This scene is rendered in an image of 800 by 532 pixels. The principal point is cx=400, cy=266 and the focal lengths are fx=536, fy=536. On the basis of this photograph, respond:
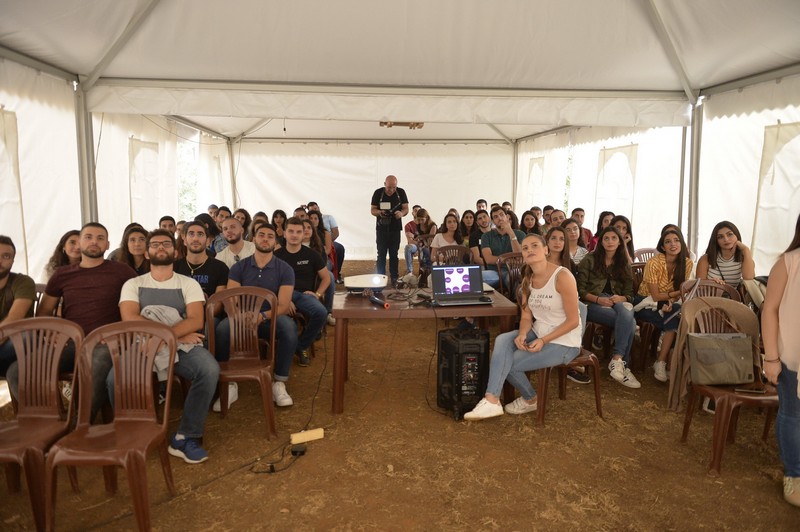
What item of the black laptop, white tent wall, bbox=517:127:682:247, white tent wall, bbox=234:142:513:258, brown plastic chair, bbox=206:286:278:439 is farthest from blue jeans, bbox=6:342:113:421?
white tent wall, bbox=234:142:513:258

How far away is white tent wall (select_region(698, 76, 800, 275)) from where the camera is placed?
5238 mm

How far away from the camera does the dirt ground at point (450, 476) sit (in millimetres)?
2580

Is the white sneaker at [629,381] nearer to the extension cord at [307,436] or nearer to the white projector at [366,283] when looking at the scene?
the white projector at [366,283]

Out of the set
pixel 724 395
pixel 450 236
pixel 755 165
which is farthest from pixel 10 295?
pixel 755 165

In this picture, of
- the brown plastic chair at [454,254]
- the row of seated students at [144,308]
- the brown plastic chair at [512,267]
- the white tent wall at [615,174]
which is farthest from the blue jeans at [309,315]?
the white tent wall at [615,174]

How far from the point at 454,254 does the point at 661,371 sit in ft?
9.43

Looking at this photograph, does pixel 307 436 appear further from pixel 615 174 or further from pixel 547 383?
pixel 615 174

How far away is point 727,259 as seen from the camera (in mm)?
4559

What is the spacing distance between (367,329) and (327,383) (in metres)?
1.79

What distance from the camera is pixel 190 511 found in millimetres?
2635

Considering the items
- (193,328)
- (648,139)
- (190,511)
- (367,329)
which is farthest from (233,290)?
(648,139)

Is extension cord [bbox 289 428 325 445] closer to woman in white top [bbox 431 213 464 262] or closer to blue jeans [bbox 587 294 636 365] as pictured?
blue jeans [bbox 587 294 636 365]

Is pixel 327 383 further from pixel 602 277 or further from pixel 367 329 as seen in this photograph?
pixel 602 277

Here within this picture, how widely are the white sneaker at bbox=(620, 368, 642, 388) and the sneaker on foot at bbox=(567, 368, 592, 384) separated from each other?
28 centimetres
